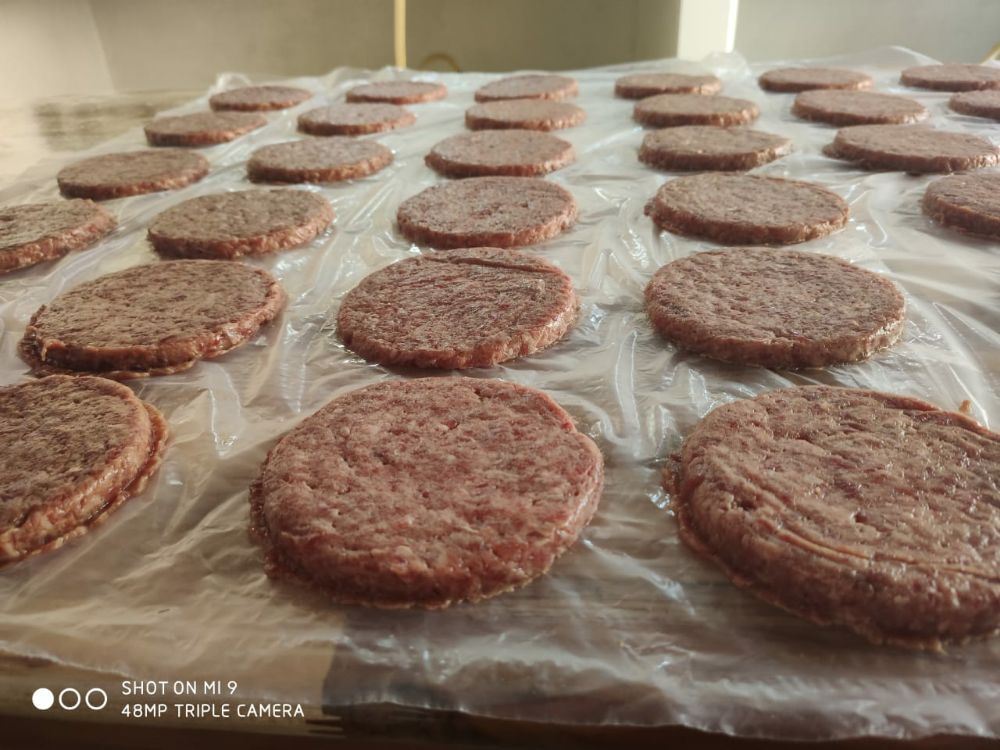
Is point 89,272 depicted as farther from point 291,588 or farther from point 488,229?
point 291,588

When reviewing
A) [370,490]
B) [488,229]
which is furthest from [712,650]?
[488,229]

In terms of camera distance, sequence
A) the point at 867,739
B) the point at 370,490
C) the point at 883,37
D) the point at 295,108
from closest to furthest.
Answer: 1. the point at 867,739
2. the point at 370,490
3. the point at 295,108
4. the point at 883,37

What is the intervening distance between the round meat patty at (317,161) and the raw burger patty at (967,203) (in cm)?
202

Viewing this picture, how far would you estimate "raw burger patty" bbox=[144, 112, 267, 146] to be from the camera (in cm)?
345

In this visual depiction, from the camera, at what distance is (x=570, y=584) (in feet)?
3.67

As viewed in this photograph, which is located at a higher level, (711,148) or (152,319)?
(711,148)

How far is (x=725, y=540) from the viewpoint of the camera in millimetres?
1139

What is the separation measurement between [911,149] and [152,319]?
266 cm

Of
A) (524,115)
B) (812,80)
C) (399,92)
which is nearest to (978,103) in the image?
(812,80)

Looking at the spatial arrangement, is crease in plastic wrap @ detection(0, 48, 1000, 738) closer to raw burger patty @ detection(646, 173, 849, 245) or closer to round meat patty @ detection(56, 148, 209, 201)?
raw burger patty @ detection(646, 173, 849, 245)

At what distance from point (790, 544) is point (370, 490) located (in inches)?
26.2

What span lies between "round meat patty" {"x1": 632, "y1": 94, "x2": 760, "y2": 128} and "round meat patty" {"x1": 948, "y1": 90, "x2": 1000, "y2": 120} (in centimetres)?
91

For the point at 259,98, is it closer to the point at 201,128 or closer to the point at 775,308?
the point at 201,128

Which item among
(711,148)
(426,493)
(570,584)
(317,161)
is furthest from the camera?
(317,161)
